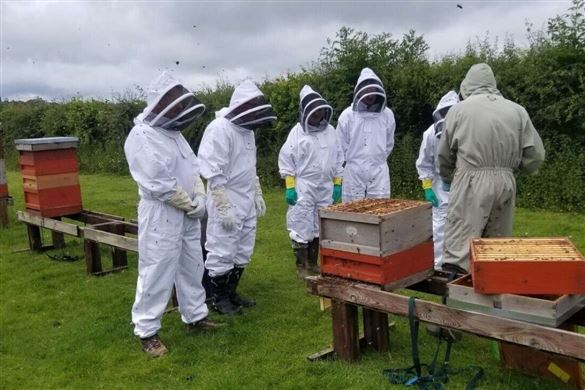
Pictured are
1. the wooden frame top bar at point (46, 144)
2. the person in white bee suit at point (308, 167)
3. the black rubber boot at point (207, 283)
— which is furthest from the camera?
the wooden frame top bar at point (46, 144)

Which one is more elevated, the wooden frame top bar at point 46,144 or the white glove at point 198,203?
the wooden frame top bar at point 46,144

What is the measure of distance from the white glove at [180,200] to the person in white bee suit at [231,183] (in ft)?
2.39

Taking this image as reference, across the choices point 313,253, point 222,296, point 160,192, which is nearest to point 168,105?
point 160,192

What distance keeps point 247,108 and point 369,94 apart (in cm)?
196

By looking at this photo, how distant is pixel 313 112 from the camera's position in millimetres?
6656

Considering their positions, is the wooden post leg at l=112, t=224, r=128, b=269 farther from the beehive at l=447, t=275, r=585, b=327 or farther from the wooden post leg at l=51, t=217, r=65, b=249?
the beehive at l=447, t=275, r=585, b=327

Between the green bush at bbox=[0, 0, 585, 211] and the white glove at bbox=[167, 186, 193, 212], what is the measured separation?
21.5ft

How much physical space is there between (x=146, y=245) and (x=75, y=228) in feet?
9.99

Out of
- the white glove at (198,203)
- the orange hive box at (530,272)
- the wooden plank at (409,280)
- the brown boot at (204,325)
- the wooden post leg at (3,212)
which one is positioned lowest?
the brown boot at (204,325)

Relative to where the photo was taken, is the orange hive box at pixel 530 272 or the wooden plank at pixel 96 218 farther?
the wooden plank at pixel 96 218

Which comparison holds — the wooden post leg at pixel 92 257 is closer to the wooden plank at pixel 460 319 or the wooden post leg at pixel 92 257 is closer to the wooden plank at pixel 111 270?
the wooden plank at pixel 111 270

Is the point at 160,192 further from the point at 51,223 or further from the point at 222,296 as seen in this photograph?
the point at 51,223

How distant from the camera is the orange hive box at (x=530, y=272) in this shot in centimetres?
319

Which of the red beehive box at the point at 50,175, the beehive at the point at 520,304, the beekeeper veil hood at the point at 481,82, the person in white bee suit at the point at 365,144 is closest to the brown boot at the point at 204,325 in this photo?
the beehive at the point at 520,304
